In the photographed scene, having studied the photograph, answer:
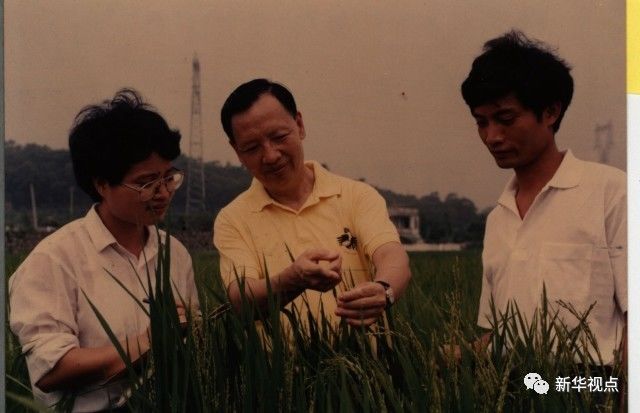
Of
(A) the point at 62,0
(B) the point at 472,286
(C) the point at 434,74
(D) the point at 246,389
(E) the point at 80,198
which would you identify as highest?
(A) the point at 62,0

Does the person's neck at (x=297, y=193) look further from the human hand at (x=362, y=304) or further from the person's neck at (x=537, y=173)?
the person's neck at (x=537, y=173)

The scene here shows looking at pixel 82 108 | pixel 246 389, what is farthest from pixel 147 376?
pixel 82 108

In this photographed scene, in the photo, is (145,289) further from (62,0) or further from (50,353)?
(62,0)

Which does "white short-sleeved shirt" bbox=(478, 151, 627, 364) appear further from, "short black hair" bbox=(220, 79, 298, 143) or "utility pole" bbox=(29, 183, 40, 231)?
"utility pole" bbox=(29, 183, 40, 231)

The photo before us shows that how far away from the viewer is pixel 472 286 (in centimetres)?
259

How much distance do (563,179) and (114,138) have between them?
140 cm

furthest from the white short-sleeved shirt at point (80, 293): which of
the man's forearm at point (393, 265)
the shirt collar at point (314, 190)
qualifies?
the man's forearm at point (393, 265)

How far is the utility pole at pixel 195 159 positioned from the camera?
251cm

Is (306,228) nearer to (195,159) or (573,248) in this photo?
(195,159)

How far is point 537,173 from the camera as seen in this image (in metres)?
2.57

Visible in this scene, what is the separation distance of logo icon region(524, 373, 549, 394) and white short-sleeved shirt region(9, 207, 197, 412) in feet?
3.32

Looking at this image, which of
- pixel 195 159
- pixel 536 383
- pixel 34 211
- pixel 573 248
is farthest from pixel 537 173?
pixel 34 211

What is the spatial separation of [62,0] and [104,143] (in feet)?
1.54

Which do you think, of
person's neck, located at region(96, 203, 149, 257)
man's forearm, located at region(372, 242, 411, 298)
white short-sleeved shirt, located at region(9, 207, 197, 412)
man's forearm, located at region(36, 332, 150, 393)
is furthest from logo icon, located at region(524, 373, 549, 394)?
person's neck, located at region(96, 203, 149, 257)
